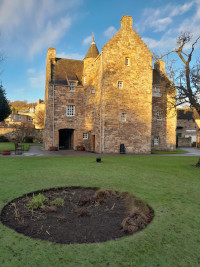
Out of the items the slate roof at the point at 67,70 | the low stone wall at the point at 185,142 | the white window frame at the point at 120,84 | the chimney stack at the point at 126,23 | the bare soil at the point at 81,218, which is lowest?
the bare soil at the point at 81,218

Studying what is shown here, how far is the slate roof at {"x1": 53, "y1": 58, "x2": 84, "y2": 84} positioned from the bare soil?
77.3 ft

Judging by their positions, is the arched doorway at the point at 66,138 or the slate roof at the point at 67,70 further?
the arched doorway at the point at 66,138

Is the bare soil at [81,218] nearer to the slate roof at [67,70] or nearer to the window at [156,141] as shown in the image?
the slate roof at [67,70]

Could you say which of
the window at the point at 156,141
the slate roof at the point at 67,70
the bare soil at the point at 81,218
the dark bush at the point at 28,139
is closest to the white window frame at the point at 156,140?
the window at the point at 156,141

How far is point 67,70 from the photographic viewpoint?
96.5 ft

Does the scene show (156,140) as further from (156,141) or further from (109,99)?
(109,99)

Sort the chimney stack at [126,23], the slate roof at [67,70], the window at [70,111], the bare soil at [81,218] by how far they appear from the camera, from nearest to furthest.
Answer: the bare soil at [81,218] < the chimney stack at [126,23] < the window at [70,111] < the slate roof at [67,70]

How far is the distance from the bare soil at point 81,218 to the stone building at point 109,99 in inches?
653

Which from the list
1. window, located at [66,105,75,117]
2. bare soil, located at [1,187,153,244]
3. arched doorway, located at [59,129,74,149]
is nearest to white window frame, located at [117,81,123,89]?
window, located at [66,105,75,117]

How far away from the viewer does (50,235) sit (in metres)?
4.12

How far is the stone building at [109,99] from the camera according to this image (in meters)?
23.2

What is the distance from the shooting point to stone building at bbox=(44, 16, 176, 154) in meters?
23.2

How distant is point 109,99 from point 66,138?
11328 mm

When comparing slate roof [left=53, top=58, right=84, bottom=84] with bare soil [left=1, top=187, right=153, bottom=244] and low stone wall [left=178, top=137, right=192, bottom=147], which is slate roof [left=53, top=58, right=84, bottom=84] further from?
low stone wall [left=178, top=137, right=192, bottom=147]
